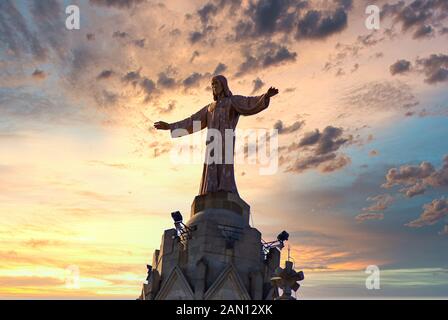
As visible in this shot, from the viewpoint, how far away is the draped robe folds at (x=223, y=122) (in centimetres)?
3550

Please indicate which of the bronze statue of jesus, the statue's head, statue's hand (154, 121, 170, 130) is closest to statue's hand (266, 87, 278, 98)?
the bronze statue of jesus

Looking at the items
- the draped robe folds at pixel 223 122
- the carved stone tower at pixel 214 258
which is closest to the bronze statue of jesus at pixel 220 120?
the draped robe folds at pixel 223 122

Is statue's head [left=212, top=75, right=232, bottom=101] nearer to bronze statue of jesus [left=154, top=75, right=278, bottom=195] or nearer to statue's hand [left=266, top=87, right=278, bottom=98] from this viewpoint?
bronze statue of jesus [left=154, top=75, right=278, bottom=195]

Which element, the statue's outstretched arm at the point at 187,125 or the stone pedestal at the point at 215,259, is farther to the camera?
the statue's outstretched arm at the point at 187,125

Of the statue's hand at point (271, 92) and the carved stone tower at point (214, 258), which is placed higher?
the statue's hand at point (271, 92)

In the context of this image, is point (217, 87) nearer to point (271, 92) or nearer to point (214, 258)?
point (271, 92)

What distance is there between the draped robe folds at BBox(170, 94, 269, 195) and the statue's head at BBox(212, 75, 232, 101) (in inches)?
15.2

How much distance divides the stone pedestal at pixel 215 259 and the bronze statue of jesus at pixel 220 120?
1.12 metres

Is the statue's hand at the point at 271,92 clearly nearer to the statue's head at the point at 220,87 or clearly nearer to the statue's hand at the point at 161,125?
the statue's head at the point at 220,87

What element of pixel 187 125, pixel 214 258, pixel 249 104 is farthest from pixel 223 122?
pixel 214 258

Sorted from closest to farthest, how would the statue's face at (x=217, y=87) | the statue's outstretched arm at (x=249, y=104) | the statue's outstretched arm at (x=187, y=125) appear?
1. the statue's outstretched arm at (x=249, y=104)
2. the statue's face at (x=217, y=87)
3. the statue's outstretched arm at (x=187, y=125)
